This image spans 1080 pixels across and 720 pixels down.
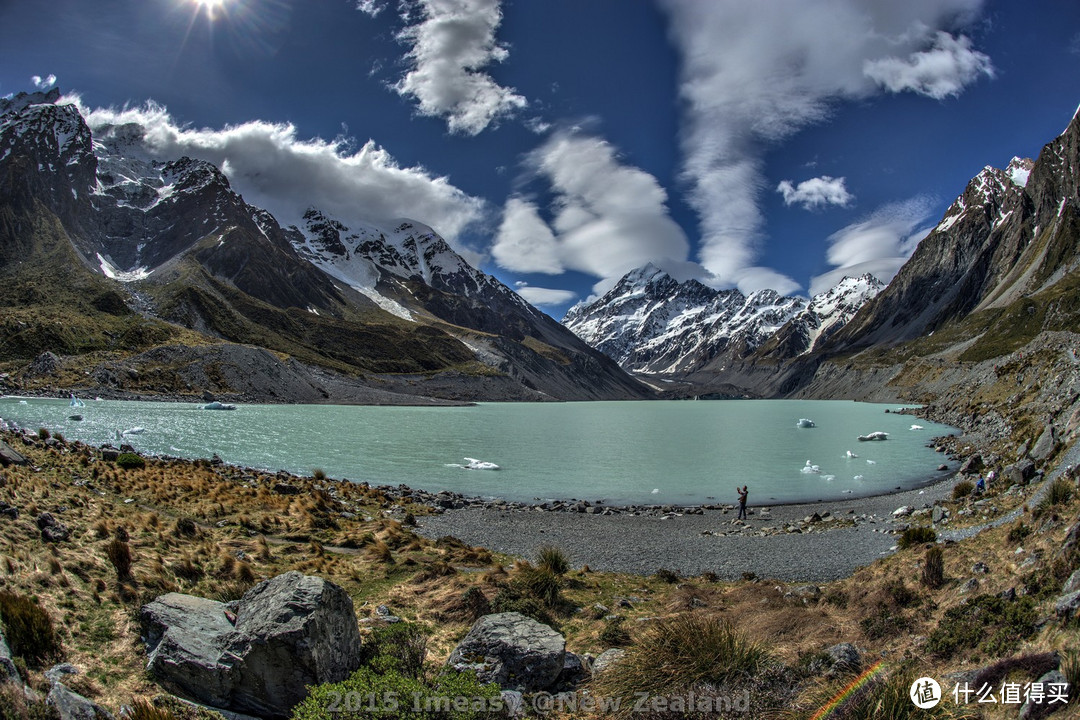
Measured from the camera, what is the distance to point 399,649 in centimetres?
971

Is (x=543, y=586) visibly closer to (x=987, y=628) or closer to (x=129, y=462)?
(x=987, y=628)

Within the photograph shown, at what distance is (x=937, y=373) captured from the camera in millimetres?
196000

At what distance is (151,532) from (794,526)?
29.0m

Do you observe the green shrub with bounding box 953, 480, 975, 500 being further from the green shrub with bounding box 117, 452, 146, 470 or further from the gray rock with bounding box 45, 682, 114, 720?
the green shrub with bounding box 117, 452, 146, 470

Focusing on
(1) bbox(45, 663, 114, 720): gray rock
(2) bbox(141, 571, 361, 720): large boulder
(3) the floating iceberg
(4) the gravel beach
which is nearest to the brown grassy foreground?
(2) bbox(141, 571, 361, 720): large boulder

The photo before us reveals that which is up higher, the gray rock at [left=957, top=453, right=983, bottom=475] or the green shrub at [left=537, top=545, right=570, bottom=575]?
the gray rock at [left=957, top=453, right=983, bottom=475]

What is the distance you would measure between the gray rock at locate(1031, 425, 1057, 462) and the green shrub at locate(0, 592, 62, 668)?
30.3 metres

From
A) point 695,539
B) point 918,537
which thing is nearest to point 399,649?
point 918,537

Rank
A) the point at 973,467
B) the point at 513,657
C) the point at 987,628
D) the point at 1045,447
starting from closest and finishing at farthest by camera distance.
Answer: the point at 987,628 < the point at 513,657 < the point at 1045,447 < the point at 973,467

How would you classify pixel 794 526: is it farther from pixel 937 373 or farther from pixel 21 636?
pixel 937 373

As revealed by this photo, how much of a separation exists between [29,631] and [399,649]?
17.7 feet

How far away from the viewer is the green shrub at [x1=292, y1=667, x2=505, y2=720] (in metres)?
6.12

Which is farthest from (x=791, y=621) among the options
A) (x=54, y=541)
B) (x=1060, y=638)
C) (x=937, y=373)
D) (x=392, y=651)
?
(x=937, y=373)

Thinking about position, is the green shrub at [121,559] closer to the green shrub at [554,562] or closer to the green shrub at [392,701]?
the green shrub at [392,701]
